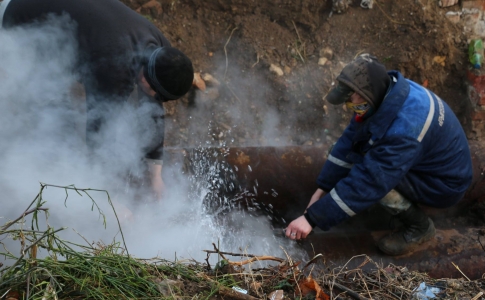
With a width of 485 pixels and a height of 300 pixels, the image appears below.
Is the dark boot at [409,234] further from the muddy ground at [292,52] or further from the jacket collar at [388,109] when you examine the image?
the muddy ground at [292,52]

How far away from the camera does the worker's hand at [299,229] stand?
3396 mm

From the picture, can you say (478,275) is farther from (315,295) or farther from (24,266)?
(24,266)

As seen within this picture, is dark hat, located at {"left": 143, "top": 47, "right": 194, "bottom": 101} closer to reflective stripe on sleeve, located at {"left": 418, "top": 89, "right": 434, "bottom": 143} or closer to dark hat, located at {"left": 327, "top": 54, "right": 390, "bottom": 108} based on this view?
dark hat, located at {"left": 327, "top": 54, "right": 390, "bottom": 108}

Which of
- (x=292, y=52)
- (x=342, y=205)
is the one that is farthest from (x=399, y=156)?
(x=292, y=52)

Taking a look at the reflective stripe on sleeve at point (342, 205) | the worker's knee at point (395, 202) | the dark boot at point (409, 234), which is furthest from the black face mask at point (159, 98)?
the dark boot at point (409, 234)

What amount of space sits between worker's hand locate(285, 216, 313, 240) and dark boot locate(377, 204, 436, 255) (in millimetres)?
798

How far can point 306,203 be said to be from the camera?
404cm

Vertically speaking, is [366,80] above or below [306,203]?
above

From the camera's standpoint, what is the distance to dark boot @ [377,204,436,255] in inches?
149

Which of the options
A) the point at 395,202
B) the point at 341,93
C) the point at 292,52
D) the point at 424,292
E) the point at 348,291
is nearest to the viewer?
the point at 348,291

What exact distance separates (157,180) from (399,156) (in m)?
1.70

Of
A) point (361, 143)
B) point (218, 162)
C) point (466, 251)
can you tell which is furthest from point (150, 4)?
point (466, 251)

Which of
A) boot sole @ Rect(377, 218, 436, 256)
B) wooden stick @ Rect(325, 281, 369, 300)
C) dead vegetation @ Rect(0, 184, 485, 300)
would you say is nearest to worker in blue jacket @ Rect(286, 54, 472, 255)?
boot sole @ Rect(377, 218, 436, 256)

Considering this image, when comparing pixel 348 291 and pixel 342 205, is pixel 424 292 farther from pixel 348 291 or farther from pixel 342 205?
pixel 342 205
